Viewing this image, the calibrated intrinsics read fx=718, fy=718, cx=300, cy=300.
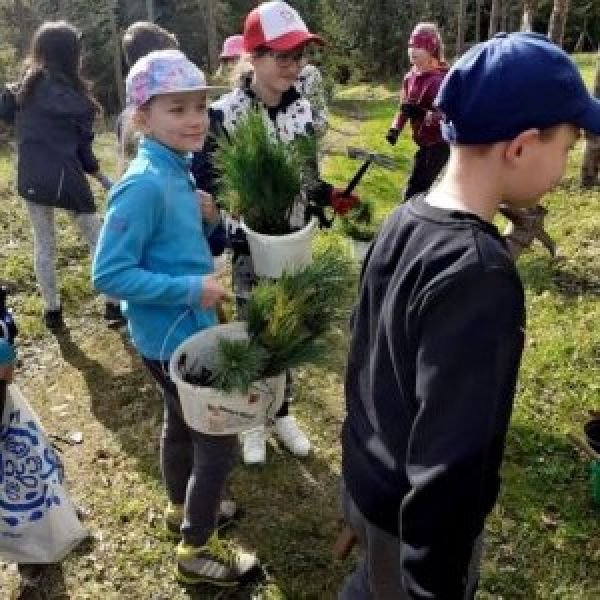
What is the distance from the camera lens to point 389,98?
16453 millimetres

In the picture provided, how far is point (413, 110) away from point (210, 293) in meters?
4.04

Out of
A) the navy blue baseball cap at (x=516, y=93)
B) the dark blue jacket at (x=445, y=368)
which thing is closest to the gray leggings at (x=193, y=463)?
the dark blue jacket at (x=445, y=368)

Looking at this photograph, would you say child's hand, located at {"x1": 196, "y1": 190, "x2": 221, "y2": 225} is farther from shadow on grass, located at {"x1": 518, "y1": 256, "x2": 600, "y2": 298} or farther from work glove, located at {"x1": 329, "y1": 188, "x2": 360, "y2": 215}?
shadow on grass, located at {"x1": 518, "y1": 256, "x2": 600, "y2": 298}

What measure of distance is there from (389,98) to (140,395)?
1381 cm

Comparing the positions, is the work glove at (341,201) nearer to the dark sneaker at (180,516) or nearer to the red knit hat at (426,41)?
the dark sneaker at (180,516)

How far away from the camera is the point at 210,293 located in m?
2.16

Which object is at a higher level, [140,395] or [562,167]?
[562,167]

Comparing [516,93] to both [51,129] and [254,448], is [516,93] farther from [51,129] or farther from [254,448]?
[51,129]

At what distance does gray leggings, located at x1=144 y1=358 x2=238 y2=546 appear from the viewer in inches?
94.0

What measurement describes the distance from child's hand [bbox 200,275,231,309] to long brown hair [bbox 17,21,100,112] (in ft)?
8.28

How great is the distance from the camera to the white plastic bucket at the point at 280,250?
255 cm

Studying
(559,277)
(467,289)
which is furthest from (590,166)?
(467,289)

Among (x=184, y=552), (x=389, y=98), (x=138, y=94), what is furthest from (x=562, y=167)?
(x=389, y=98)

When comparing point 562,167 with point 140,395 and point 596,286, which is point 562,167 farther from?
point 596,286
